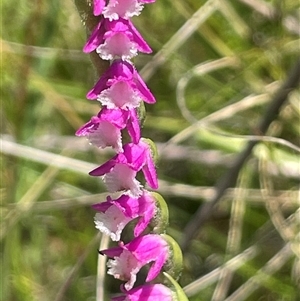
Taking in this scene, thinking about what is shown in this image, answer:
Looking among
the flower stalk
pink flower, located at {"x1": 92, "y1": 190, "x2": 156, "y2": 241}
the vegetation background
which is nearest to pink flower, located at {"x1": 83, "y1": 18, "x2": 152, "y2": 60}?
the flower stalk

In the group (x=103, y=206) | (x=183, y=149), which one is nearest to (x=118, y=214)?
(x=103, y=206)

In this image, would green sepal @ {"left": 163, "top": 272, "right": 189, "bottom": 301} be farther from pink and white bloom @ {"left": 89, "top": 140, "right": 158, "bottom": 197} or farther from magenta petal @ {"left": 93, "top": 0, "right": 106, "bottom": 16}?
magenta petal @ {"left": 93, "top": 0, "right": 106, "bottom": 16}

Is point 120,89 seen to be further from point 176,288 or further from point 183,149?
point 183,149

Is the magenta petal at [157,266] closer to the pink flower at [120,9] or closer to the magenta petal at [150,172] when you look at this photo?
the magenta petal at [150,172]

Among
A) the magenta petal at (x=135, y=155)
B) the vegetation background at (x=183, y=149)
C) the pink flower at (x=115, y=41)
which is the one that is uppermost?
the pink flower at (x=115, y=41)

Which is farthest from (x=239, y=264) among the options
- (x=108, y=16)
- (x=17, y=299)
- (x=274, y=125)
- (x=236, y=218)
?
(x=108, y=16)

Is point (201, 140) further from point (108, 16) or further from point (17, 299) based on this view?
point (108, 16)

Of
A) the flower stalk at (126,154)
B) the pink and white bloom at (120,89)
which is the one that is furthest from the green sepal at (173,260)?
the pink and white bloom at (120,89)
